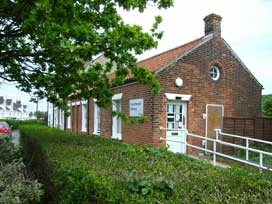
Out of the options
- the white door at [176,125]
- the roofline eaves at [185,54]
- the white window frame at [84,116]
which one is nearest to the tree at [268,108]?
the roofline eaves at [185,54]

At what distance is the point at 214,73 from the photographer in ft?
48.1

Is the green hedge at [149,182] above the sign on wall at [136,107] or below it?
below

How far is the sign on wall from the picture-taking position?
13398 millimetres

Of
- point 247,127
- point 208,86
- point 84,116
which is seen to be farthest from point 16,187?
point 84,116

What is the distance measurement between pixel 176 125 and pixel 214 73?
3.09 m

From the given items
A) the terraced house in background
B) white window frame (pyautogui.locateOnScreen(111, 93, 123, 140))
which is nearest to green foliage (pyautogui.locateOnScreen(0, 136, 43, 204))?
white window frame (pyautogui.locateOnScreen(111, 93, 123, 140))

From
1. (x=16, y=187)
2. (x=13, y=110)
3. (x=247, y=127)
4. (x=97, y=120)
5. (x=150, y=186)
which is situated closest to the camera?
(x=150, y=186)

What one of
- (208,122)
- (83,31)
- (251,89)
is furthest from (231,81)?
(83,31)

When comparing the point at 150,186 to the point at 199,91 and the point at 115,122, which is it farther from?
the point at 115,122

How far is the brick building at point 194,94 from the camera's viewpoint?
12.9 metres

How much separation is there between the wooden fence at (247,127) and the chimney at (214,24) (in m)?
3.80

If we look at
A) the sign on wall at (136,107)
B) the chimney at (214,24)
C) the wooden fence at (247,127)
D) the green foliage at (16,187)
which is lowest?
the green foliage at (16,187)

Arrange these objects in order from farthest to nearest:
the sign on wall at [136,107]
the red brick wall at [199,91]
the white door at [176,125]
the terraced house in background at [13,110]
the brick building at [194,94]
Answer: the terraced house in background at [13,110] → the sign on wall at [136,107] → the white door at [176,125] → the brick building at [194,94] → the red brick wall at [199,91]

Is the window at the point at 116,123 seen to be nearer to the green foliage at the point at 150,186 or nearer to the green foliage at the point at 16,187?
the green foliage at the point at 16,187
